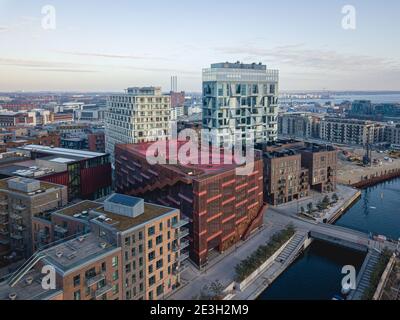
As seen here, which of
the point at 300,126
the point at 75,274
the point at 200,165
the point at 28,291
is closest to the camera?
the point at 28,291

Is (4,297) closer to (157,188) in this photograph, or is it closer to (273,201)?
(157,188)

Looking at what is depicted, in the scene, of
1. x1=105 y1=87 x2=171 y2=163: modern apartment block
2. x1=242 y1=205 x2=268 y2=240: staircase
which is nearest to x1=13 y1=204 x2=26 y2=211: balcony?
x1=242 y1=205 x2=268 y2=240: staircase

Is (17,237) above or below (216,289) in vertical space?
above

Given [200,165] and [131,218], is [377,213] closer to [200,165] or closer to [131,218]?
[200,165]

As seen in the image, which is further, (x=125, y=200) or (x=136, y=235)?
(x=125, y=200)

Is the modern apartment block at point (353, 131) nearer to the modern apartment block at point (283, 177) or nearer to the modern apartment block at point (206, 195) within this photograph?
the modern apartment block at point (283, 177)

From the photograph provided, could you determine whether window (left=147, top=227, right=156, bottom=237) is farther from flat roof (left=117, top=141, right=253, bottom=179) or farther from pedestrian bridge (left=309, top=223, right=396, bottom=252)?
pedestrian bridge (left=309, top=223, right=396, bottom=252)

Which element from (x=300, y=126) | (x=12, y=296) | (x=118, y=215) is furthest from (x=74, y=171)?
(x=300, y=126)
